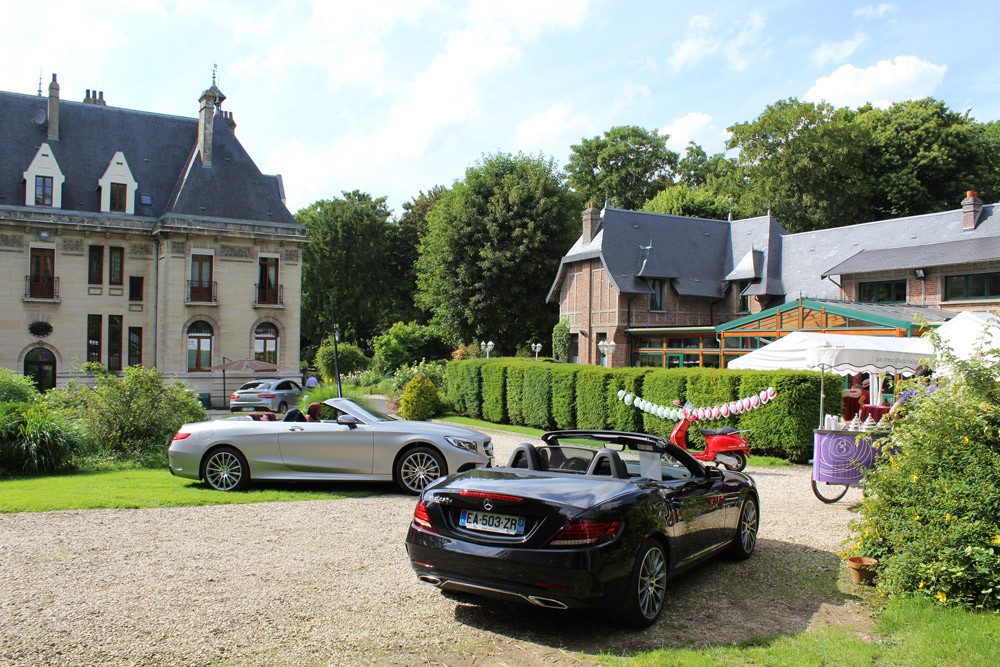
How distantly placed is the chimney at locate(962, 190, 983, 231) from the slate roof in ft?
105

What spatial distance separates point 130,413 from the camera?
13.8m

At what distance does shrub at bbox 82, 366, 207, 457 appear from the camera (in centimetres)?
1363

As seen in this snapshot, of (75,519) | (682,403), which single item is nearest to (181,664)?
(75,519)

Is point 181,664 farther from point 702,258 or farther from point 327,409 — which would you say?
point 702,258

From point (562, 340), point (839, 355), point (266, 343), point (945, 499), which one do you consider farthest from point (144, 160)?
point (945, 499)

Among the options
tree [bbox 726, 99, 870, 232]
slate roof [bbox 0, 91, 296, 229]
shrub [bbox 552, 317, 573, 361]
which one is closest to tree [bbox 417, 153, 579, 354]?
shrub [bbox 552, 317, 573, 361]

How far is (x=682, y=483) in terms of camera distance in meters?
6.05

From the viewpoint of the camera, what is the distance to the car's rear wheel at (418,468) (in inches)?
397

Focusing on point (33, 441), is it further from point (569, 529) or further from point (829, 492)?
point (829, 492)

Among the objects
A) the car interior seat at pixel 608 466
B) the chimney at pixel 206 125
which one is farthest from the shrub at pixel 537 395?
the chimney at pixel 206 125

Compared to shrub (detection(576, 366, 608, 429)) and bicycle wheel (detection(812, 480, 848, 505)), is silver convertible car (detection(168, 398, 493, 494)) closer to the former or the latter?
bicycle wheel (detection(812, 480, 848, 505))

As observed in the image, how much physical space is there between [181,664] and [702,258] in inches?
1630

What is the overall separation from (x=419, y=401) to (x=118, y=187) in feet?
67.0

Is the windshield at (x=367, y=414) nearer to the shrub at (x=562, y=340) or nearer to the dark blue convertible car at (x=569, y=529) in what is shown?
the dark blue convertible car at (x=569, y=529)
